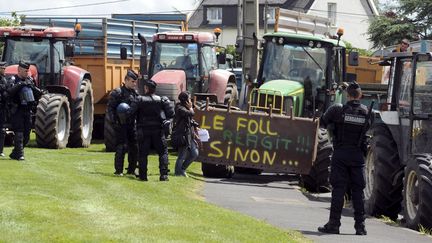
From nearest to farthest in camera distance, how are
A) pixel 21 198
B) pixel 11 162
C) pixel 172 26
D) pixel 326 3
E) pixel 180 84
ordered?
1. pixel 21 198
2. pixel 11 162
3. pixel 180 84
4. pixel 172 26
5. pixel 326 3

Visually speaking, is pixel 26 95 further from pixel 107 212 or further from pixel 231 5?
pixel 231 5

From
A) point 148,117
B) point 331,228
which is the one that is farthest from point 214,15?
point 331,228

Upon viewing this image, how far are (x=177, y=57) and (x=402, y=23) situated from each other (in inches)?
839

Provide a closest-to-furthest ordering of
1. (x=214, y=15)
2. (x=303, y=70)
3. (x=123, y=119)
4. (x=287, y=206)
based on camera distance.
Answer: (x=287, y=206), (x=123, y=119), (x=303, y=70), (x=214, y=15)

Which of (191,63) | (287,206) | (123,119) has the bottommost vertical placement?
(287,206)

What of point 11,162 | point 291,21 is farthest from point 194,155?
point 291,21

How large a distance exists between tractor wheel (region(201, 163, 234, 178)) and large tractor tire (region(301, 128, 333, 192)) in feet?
5.78

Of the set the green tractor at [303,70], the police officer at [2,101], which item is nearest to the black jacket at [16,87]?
the police officer at [2,101]

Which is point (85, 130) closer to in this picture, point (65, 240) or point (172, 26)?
point (172, 26)

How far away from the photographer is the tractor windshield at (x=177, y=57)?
25922 mm

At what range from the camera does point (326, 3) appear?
253 ft

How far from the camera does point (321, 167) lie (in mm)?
19453

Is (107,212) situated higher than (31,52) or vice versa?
(31,52)

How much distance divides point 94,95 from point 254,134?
9.30 metres
